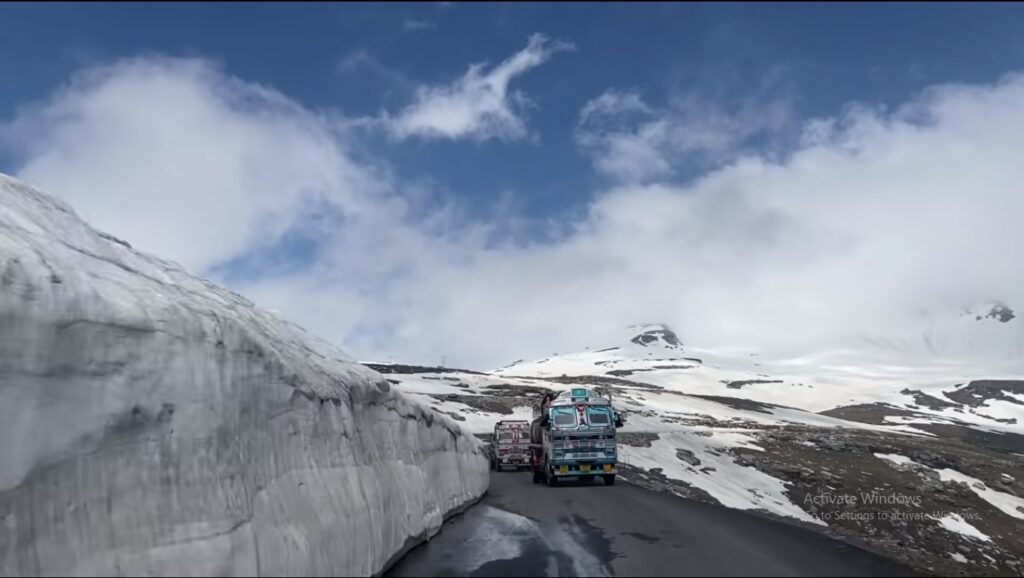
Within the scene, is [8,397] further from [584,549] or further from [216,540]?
→ [584,549]

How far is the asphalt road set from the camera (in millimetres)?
10711

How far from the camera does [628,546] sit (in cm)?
1288

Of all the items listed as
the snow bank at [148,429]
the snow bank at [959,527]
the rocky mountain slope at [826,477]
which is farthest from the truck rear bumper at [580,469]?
the snow bank at [148,429]

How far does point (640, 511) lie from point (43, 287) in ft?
50.7

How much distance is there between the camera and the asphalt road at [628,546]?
10.7 meters

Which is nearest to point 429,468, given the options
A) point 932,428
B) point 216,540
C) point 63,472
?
point 216,540

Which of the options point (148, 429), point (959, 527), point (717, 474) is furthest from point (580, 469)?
point (148, 429)

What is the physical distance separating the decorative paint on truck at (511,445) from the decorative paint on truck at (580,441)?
11.6 metres

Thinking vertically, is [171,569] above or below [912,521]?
above

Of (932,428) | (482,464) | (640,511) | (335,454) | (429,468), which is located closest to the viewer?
(335,454)

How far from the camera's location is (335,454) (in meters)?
10.0

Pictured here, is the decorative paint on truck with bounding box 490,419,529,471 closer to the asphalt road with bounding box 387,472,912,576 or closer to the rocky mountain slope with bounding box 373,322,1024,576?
the rocky mountain slope with bounding box 373,322,1024,576

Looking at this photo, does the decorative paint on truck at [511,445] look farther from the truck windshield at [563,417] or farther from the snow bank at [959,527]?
the snow bank at [959,527]

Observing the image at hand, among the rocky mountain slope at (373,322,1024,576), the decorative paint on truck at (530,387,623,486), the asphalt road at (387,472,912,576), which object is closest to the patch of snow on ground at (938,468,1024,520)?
the rocky mountain slope at (373,322,1024,576)
